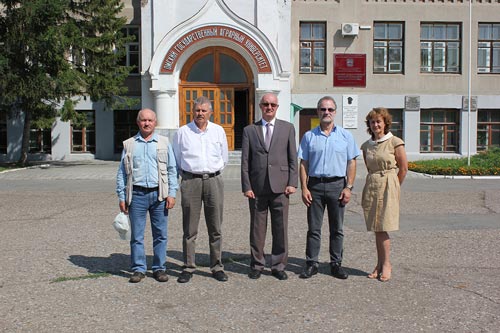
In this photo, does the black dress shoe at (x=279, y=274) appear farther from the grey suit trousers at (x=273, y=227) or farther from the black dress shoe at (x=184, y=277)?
the black dress shoe at (x=184, y=277)

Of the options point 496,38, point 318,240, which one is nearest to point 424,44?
point 496,38

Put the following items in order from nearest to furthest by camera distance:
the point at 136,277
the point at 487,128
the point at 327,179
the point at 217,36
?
the point at 136,277 < the point at 327,179 < the point at 217,36 < the point at 487,128

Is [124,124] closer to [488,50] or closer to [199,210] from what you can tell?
[488,50]

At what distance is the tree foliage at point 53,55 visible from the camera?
20359 mm

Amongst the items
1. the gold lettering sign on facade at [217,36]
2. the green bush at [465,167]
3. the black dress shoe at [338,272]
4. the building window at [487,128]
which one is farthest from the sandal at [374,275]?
the building window at [487,128]

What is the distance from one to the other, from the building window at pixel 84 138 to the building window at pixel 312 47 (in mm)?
9750

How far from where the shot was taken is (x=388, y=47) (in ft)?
86.5

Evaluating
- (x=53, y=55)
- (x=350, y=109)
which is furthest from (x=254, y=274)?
(x=350, y=109)

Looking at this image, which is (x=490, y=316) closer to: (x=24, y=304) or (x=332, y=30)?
(x=24, y=304)

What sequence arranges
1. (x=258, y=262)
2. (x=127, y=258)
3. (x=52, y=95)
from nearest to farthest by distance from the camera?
(x=258, y=262)
(x=127, y=258)
(x=52, y=95)

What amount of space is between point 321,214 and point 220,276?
1280 mm

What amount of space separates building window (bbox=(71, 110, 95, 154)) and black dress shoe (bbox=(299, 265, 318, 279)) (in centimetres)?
2200

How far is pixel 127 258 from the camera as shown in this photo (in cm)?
724

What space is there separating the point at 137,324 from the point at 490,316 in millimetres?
2915
